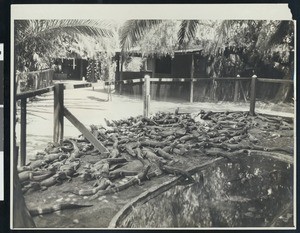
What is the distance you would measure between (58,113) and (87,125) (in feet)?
0.54

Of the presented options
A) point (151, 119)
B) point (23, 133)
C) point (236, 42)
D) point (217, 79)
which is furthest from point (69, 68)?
point (236, 42)

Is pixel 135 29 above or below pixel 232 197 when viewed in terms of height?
above

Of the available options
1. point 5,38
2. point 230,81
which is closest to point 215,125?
point 230,81

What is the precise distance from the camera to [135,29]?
7.37 ft

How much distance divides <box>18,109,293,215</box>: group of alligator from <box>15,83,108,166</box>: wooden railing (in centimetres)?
3

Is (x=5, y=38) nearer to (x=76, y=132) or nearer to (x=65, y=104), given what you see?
(x=65, y=104)

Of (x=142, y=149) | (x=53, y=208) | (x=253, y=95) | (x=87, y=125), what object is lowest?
(x=53, y=208)

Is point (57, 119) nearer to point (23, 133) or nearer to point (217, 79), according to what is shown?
point (23, 133)

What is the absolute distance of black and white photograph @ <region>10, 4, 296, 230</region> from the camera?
222 centimetres

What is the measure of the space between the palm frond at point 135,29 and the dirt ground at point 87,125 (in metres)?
0.30

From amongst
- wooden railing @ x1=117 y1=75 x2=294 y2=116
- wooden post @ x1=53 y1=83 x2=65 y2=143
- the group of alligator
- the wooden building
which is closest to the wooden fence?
wooden railing @ x1=117 y1=75 x2=294 y2=116

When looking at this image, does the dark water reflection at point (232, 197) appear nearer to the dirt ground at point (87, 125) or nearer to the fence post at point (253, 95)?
the dirt ground at point (87, 125)

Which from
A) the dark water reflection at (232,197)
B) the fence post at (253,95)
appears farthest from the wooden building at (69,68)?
the fence post at (253,95)

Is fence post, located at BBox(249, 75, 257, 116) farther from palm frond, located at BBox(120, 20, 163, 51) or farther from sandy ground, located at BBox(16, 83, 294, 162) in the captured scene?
palm frond, located at BBox(120, 20, 163, 51)
